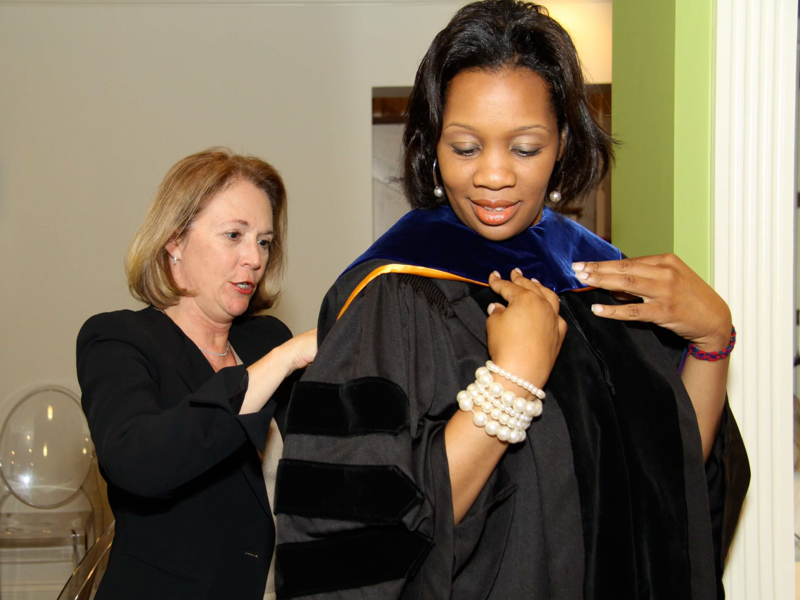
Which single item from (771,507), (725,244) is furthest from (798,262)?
(771,507)

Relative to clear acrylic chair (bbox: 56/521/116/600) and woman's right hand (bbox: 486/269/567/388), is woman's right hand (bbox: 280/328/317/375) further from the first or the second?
clear acrylic chair (bbox: 56/521/116/600)

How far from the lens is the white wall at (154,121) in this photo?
4.06 m

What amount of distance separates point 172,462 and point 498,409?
0.76 metres

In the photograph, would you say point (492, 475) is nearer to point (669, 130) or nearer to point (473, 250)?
point (473, 250)

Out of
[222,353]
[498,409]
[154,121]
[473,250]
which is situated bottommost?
[222,353]

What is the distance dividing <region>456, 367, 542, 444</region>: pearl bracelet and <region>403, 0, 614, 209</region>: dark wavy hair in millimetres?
458

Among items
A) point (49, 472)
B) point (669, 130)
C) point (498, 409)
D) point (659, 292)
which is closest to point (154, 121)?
point (49, 472)

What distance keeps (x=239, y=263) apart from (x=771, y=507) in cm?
145

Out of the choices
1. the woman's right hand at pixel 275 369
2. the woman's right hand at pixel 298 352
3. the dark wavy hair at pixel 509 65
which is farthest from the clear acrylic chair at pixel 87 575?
the dark wavy hair at pixel 509 65

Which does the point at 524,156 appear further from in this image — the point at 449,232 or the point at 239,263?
the point at 239,263

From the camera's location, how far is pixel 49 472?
365cm

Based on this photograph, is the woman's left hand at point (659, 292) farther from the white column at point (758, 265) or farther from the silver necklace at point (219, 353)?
the silver necklace at point (219, 353)

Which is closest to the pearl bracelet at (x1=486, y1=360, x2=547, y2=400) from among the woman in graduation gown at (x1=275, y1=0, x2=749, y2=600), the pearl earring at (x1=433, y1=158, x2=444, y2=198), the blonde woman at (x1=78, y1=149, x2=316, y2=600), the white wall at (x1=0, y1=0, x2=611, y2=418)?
the woman in graduation gown at (x1=275, y1=0, x2=749, y2=600)

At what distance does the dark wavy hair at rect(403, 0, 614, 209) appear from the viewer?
1203 millimetres
